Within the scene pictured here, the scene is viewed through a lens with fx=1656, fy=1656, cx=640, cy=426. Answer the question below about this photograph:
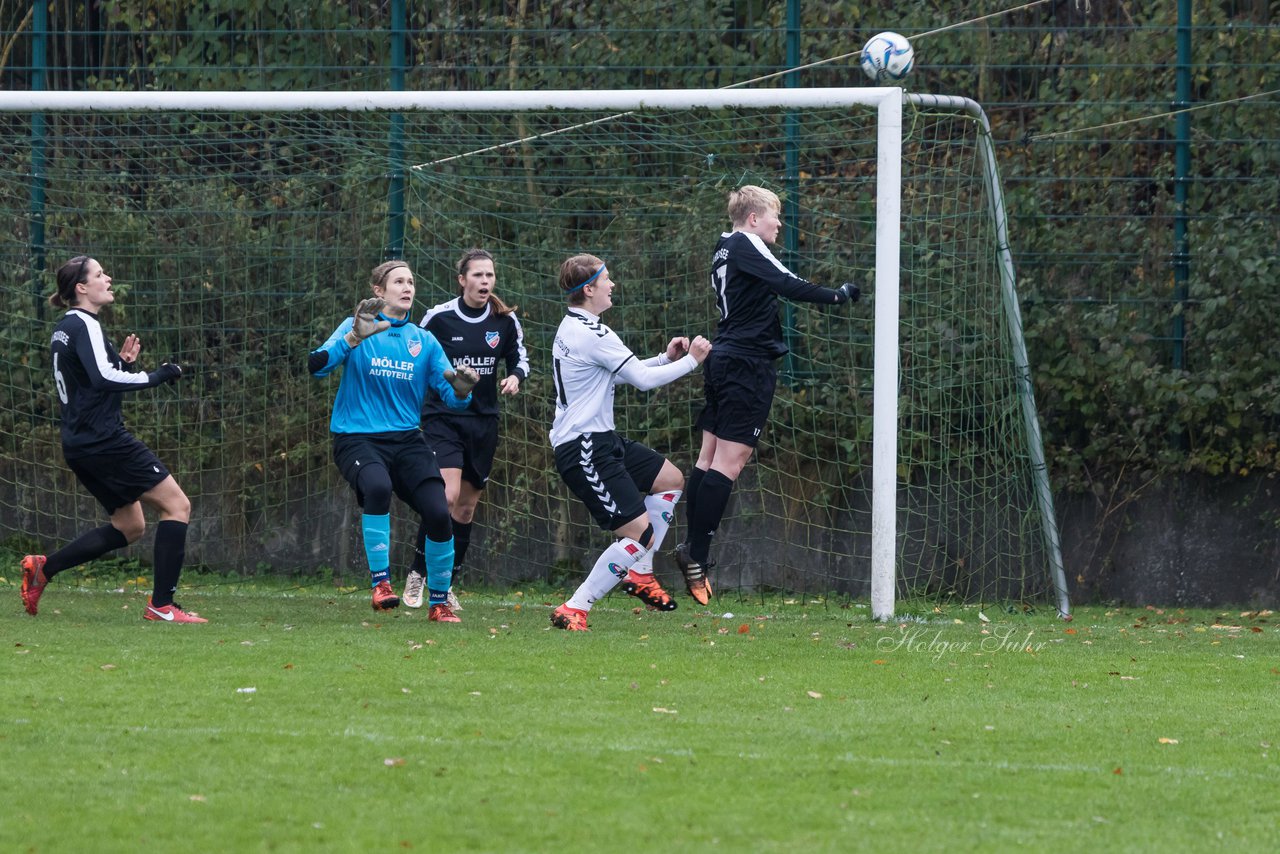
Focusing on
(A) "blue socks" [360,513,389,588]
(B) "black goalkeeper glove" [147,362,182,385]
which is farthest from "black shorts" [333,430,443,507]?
(B) "black goalkeeper glove" [147,362,182,385]

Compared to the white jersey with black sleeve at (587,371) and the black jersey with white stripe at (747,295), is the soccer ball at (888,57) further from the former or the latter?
the white jersey with black sleeve at (587,371)

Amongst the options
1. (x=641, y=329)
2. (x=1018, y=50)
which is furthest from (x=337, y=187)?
(x=1018, y=50)

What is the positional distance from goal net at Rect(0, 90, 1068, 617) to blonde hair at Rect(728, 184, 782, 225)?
1.73m

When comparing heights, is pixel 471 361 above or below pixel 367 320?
below

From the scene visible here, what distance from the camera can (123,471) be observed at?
8.61 metres

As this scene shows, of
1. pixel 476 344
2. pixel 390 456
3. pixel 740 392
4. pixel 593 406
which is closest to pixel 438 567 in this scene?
pixel 390 456

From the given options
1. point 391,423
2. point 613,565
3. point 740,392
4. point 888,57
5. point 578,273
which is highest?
point 888,57

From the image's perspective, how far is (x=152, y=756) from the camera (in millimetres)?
5133

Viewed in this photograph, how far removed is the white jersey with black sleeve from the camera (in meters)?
8.46

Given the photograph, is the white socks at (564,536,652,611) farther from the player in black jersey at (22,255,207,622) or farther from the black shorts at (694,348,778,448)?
the player in black jersey at (22,255,207,622)

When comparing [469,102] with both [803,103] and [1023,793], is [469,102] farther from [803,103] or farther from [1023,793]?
[1023,793]

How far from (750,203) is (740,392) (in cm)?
105

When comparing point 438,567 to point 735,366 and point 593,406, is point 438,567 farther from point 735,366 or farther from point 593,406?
point 735,366

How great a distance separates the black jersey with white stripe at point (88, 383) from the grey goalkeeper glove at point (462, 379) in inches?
61.4
